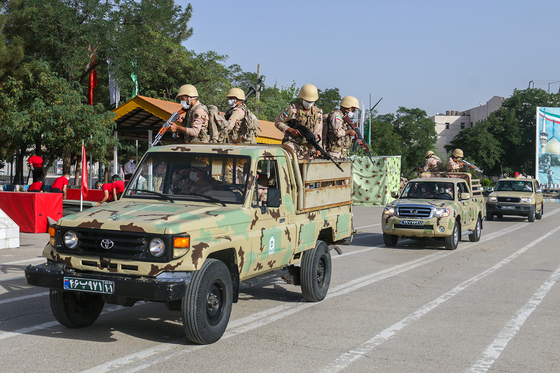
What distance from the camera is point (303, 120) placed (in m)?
9.64

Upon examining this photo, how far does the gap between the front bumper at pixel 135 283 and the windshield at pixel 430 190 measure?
1104 centimetres

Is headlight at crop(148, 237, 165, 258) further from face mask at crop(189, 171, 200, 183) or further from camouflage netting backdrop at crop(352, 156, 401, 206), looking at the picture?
camouflage netting backdrop at crop(352, 156, 401, 206)

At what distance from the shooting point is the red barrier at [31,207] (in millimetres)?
15031

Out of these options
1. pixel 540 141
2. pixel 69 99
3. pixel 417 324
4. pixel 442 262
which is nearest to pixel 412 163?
pixel 540 141

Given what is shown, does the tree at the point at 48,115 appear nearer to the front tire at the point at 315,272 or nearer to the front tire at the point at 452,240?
the front tire at the point at 452,240

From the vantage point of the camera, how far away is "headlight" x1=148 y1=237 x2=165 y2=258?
5.27 m

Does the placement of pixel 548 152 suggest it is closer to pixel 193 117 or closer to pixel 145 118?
pixel 145 118

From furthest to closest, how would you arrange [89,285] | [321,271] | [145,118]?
[145,118] < [321,271] < [89,285]

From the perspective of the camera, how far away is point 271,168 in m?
7.03

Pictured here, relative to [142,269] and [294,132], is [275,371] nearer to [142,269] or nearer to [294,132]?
[142,269]

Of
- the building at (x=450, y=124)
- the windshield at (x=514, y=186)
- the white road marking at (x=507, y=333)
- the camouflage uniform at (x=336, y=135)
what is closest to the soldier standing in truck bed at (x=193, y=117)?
the camouflage uniform at (x=336, y=135)

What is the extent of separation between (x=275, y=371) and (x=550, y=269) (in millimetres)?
8419

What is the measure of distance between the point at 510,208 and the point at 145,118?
15.5 meters

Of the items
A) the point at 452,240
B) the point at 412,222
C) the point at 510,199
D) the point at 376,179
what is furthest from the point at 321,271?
the point at 376,179
